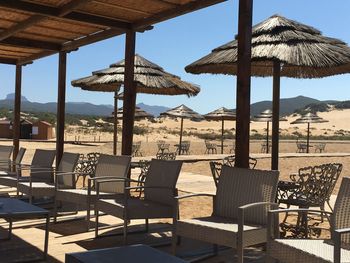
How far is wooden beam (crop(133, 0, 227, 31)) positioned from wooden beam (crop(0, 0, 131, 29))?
26 cm

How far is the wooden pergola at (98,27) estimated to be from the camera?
447 centimetres

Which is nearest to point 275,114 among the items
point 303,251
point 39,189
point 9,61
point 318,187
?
point 318,187

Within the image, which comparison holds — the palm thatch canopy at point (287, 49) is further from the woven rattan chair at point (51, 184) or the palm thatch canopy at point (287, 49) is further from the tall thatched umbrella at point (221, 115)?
the tall thatched umbrella at point (221, 115)

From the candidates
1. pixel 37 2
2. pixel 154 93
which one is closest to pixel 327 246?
pixel 37 2

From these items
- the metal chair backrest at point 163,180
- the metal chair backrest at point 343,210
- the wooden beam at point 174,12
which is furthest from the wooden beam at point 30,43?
the metal chair backrest at point 343,210

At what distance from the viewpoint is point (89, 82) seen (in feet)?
31.3

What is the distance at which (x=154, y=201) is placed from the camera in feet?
15.7

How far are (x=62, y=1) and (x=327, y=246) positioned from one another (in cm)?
419

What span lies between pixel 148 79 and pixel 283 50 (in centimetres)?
370

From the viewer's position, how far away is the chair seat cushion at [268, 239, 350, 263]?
2.79 m

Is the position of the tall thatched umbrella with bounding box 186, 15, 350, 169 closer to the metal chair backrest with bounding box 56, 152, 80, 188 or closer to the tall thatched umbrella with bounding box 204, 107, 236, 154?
the metal chair backrest with bounding box 56, 152, 80, 188

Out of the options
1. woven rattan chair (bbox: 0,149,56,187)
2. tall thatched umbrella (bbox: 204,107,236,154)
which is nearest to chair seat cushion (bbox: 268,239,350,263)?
woven rattan chair (bbox: 0,149,56,187)

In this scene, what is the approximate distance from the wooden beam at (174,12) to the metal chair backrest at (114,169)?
1.83m

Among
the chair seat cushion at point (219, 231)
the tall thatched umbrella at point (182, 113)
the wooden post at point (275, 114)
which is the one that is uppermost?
the tall thatched umbrella at point (182, 113)
